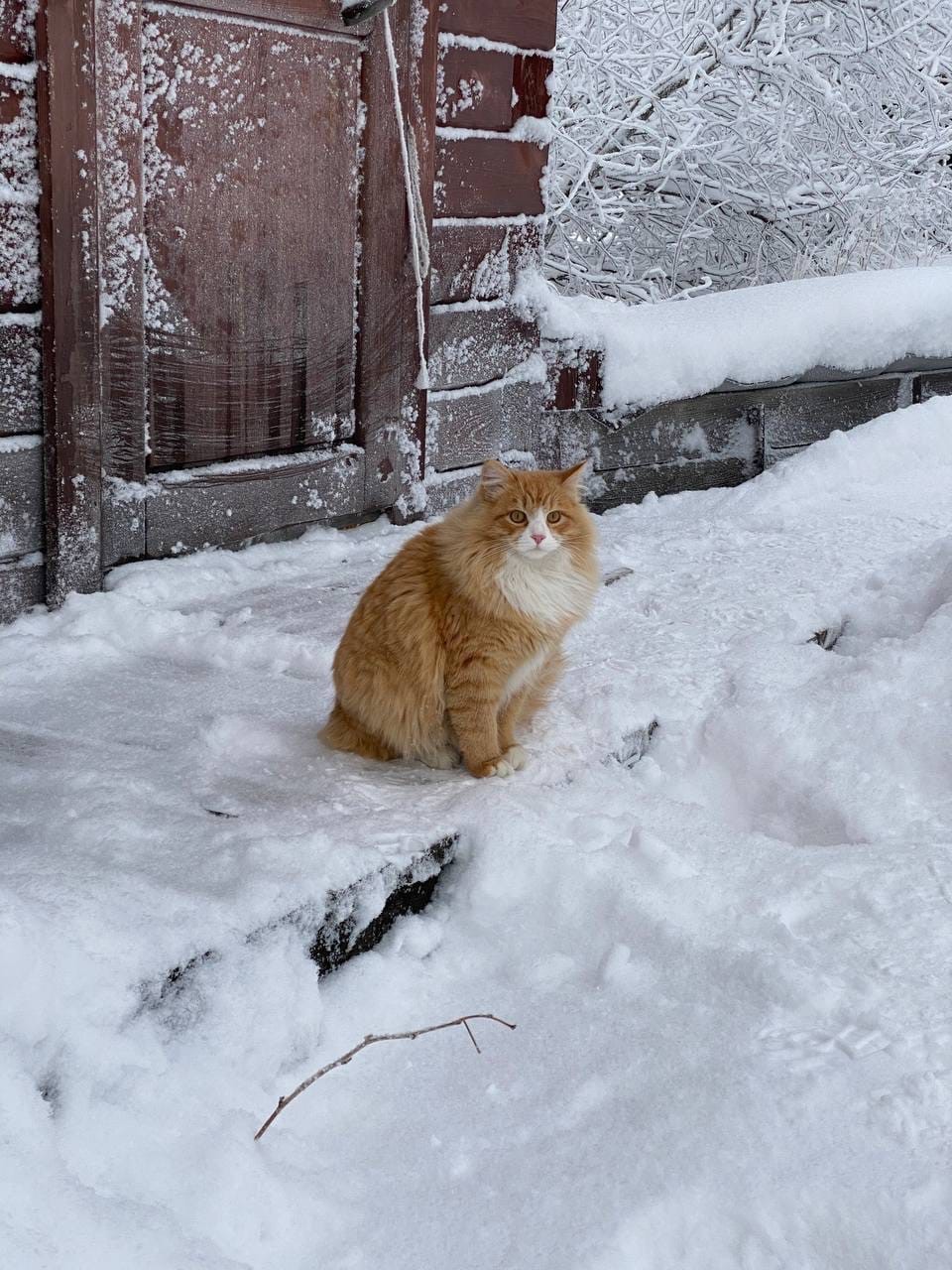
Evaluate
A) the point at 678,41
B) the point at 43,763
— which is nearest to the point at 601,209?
the point at 678,41

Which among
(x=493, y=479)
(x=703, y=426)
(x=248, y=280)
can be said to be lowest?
(x=703, y=426)

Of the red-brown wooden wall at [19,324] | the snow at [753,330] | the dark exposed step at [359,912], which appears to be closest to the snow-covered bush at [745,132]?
the snow at [753,330]

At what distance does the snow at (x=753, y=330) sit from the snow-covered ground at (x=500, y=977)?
221 centimetres

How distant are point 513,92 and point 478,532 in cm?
271

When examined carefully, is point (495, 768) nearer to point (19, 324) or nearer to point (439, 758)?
point (439, 758)

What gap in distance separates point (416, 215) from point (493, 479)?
1961mm

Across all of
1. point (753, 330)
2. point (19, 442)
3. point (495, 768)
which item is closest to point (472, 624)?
point (495, 768)

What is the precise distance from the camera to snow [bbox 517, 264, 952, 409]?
505cm

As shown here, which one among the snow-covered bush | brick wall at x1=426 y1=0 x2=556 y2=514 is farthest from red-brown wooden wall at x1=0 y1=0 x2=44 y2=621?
the snow-covered bush

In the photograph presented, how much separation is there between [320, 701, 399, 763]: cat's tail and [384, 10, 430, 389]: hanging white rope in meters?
2.04

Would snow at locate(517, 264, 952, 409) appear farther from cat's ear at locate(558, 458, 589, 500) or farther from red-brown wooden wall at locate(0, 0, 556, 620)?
cat's ear at locate(558, 458, 589, 500)

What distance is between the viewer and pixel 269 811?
92.5 inches

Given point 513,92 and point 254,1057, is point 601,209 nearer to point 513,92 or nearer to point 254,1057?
point 513,92

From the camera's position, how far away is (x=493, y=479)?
102 inches
